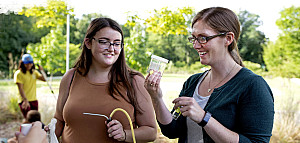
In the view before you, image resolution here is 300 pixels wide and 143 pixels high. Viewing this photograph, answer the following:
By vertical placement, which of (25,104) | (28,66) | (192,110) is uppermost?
(192,110)

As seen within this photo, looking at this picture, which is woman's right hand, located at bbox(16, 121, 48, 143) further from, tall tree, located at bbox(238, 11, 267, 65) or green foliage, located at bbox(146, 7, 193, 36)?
tall tree, located at bbox(238, 11, 267, 65)

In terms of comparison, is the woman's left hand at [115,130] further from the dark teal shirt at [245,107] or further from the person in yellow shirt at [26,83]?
the person in yellow shirt at [26,83]

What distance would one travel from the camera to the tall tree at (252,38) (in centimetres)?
496

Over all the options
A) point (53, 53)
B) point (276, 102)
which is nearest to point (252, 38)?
point (276, 102)

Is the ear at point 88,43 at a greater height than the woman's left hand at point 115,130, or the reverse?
the ear at point 88,43

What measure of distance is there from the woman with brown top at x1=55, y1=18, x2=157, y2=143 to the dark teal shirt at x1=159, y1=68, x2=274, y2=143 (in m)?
0.54

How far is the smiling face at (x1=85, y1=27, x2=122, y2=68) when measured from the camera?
1.83 meters

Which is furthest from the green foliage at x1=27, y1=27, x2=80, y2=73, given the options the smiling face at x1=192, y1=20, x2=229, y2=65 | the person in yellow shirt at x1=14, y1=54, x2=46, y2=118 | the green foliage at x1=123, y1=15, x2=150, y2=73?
the smiling face at x1=192, y1=20, x2=229, y2=65

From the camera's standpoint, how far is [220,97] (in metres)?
1.39

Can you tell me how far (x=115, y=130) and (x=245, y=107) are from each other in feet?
2.64

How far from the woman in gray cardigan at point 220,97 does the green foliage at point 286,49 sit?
424 centimetres

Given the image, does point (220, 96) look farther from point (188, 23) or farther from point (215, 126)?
point (188, 23)

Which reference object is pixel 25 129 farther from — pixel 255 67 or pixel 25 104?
pixel 255 67

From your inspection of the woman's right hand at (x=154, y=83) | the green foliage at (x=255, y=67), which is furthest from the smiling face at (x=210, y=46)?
the green foliage at (x=255, y=67)
